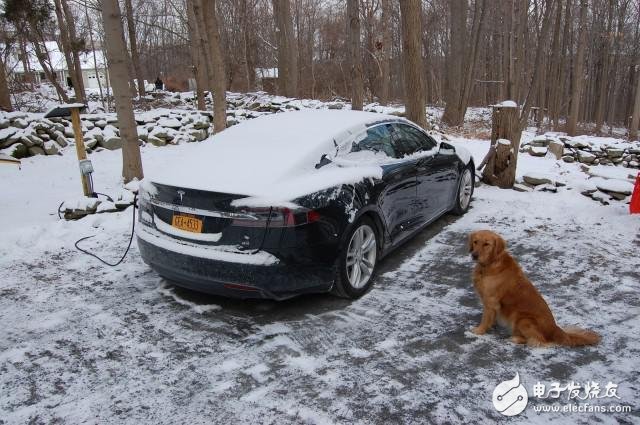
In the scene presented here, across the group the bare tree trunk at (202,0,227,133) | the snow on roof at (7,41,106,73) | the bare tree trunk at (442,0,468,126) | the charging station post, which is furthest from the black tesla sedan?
the snow on roof at (7,41,106,73)

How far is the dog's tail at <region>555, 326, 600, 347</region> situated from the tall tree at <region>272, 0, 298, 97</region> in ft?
66.4

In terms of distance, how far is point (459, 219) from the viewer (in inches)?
254

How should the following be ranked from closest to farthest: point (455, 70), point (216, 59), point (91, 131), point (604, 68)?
point (216, 59), point (91, 131), point (455, 70), point (604, 68)

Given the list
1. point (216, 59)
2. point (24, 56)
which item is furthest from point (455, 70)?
point (24, 56)

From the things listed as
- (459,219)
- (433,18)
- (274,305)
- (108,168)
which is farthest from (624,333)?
(433,18)

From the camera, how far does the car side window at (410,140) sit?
511 cm

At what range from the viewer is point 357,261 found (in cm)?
410

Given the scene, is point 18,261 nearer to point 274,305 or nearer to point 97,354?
point 97,354

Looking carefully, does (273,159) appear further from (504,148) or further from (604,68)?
(604,68)

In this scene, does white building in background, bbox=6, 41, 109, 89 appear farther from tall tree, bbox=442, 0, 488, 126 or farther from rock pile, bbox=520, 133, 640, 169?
rock pile, bbox=520, 133, 640, 169

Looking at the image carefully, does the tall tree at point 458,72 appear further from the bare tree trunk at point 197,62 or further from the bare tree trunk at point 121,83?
the bare tree trunk at point 121,83

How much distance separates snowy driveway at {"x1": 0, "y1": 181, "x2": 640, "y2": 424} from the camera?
2729 millimetres

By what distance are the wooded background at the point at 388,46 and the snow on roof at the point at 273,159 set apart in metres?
5.43

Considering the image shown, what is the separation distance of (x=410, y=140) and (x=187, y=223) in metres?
2.85
